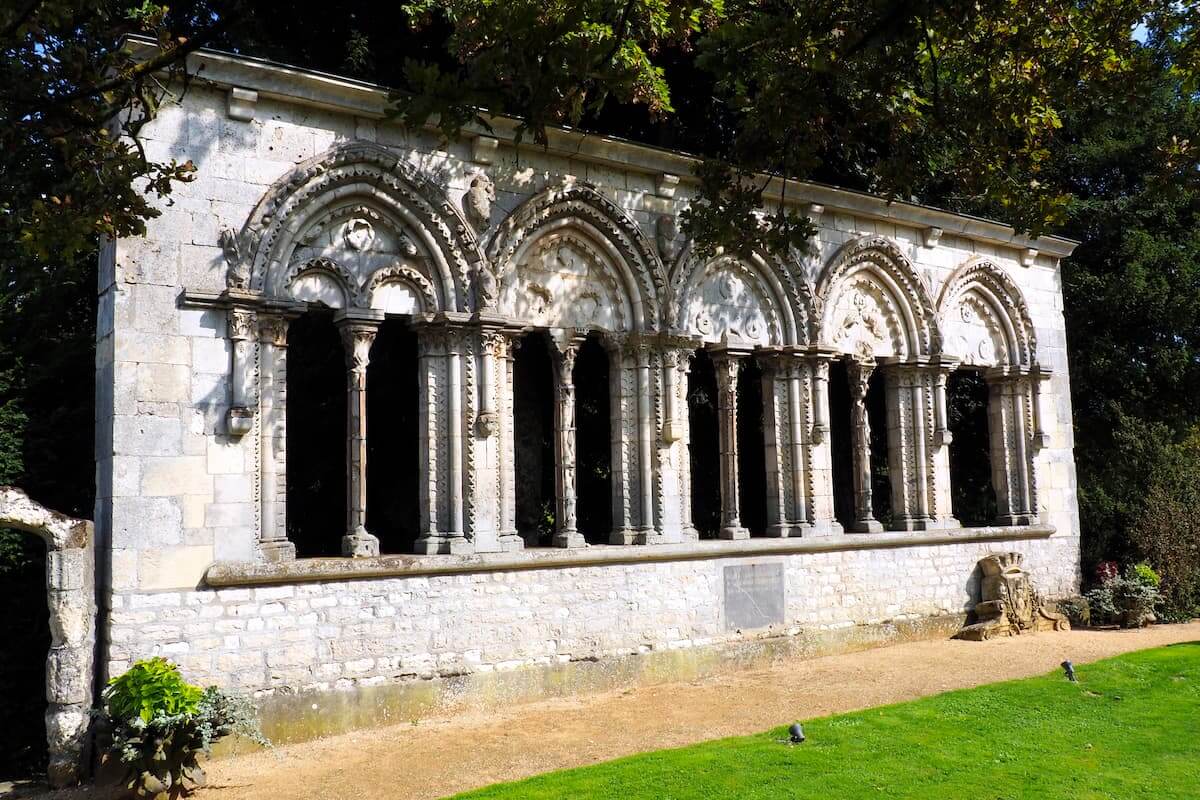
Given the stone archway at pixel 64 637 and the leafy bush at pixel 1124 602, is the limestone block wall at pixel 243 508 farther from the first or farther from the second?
the leafy bush at pixel 1124 602

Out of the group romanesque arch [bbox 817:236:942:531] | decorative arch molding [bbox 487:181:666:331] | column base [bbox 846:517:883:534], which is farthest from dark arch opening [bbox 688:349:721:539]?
decorative arch molding [bbox 487:181:666:331]

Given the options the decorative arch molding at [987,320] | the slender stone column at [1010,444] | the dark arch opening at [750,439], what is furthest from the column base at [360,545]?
the slender stone column at [1010,444]

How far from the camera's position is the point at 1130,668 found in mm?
9977

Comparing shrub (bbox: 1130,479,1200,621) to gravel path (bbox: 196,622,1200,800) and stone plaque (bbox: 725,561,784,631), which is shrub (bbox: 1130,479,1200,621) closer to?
gravel path (bbox: 196,622,1200,800)

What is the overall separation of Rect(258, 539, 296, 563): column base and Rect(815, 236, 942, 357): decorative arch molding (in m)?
6.22

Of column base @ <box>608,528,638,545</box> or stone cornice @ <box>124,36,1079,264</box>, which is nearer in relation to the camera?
stone cornice @ <box>124,36,1079,264</box>

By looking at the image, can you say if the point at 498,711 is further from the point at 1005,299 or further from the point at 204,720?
the point at 1005,299

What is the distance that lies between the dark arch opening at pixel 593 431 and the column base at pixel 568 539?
3362 millimetres

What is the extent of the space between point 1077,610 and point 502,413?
8632 millimetres

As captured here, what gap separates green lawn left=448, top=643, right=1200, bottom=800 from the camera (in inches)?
247

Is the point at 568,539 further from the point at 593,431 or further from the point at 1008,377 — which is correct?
the point at 1008,377

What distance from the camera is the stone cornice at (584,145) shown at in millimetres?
7789

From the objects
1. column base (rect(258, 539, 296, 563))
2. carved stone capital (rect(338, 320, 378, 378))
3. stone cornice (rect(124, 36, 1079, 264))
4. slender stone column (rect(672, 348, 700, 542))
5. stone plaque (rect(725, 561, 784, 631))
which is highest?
stone cornice (rect(124, 36, 1079, 264))

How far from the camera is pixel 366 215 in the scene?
28.3 feet
